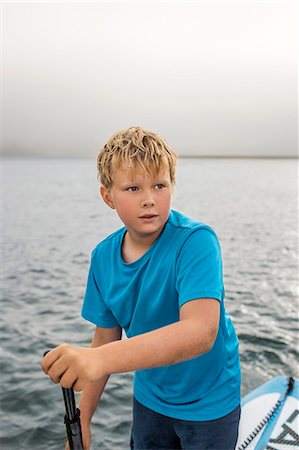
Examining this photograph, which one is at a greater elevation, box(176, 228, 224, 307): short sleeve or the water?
box(176, 228, 224, 307): short sleeve

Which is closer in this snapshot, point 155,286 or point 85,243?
point 155,286

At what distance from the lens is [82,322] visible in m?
10.1

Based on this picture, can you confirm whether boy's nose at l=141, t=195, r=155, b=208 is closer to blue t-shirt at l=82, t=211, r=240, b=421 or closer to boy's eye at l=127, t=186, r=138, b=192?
boy's eye at l=127, t=186, r=138, b=192

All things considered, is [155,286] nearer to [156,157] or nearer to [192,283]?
[192,283]

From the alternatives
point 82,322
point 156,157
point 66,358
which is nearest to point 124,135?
point 156,157

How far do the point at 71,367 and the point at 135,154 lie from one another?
3.16ft

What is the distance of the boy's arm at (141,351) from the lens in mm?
1695

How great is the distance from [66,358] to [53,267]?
13.9 metres

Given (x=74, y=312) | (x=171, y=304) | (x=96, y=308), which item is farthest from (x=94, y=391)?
(x=74, y=312)

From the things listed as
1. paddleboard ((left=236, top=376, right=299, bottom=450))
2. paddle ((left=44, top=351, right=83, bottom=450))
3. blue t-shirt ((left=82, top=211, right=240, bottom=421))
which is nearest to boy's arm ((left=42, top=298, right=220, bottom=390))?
blue t-shirt ((left=82, top=211, right=240, bottom=421))

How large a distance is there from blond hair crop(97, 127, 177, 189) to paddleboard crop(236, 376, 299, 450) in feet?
8.19

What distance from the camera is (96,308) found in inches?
108

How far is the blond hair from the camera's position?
7.16 feet

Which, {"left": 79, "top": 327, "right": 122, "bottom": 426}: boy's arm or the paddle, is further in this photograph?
{"left": 79, "top": 327, "right": 122, "bottom": 426}: boy's arm
